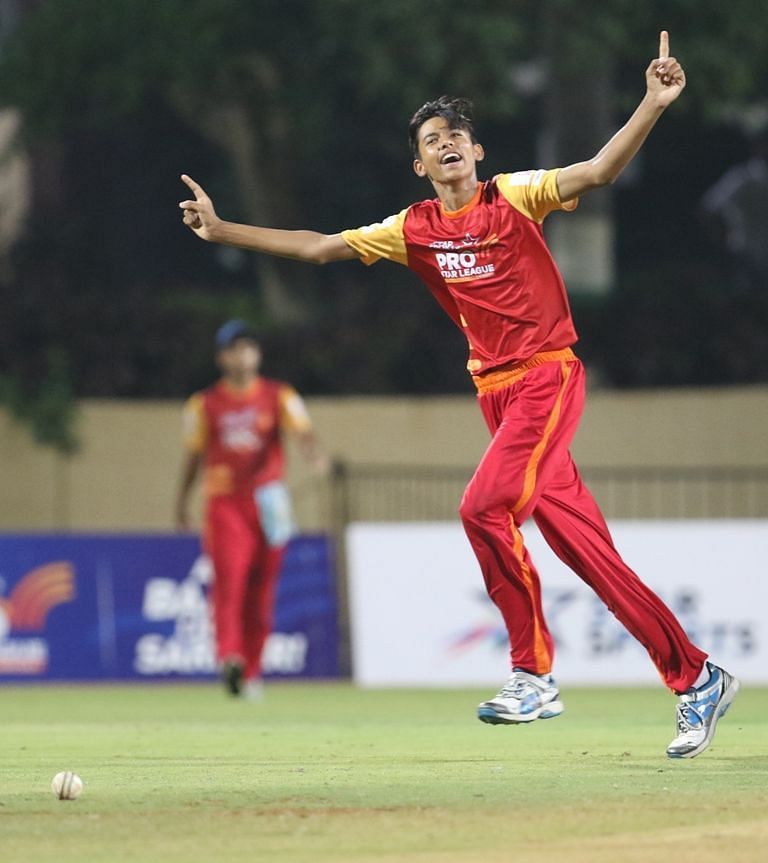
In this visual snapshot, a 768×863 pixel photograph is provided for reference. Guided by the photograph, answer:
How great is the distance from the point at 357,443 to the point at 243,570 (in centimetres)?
605

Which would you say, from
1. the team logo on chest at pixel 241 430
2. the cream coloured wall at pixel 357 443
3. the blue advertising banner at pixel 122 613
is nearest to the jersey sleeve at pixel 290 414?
the team logo on chest at pixel 241 430

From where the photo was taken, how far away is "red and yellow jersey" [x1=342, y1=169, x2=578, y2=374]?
8578mm

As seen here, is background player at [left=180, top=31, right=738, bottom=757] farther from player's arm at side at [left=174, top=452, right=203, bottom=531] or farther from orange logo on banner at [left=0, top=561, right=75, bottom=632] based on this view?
orange logo on banner at [left=0, top=561, right=75, bottom=632]

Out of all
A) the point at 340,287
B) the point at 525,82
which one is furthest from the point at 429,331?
the point at 525,82

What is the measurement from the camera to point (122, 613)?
59.3ft

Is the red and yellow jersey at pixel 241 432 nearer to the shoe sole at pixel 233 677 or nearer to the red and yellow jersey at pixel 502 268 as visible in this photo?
the shoe sole at pixel 233 677

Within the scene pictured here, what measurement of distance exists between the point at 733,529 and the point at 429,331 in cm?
654

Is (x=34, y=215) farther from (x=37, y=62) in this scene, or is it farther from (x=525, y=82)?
(x=525, y=82)

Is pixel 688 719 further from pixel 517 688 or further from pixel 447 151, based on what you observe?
pixel 447 151

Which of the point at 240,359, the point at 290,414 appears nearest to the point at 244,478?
→ the point at 290,414

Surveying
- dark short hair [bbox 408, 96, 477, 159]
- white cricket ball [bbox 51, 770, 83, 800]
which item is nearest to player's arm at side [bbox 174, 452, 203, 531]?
dark short hair [bbox 408, 96, 477, 159]

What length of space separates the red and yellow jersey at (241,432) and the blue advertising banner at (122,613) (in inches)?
90.9

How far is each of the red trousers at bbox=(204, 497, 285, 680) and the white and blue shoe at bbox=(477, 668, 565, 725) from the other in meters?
6.87

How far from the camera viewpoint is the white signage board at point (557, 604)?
656 inches
